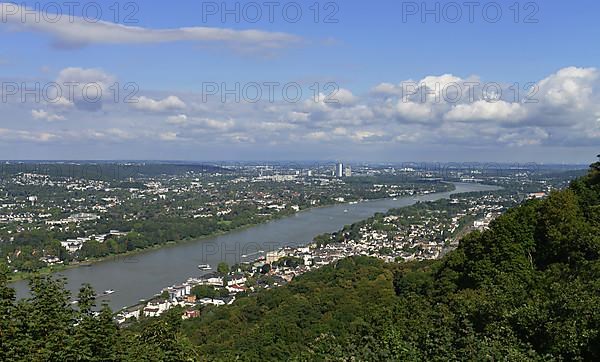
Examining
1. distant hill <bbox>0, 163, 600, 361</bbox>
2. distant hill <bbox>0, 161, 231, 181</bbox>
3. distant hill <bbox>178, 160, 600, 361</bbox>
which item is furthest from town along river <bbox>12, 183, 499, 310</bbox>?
distant hill <bbox>0, 161, 231, 181</bbox>

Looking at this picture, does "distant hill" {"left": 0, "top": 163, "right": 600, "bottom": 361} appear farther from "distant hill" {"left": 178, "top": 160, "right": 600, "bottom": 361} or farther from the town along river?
the town along river

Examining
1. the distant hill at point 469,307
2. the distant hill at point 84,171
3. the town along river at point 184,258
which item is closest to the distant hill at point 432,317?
the distant hill at point 469,307

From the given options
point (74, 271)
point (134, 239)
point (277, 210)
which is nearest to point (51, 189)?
point (277, 210)

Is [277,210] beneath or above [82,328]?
beneath

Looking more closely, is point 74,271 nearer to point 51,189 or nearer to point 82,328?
point 82,328

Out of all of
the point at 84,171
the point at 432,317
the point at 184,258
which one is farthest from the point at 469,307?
the point at 84,171

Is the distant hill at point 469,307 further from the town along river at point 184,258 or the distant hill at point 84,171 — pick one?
the distant hill at point 84,171

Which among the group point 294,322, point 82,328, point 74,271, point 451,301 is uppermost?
point 82,328

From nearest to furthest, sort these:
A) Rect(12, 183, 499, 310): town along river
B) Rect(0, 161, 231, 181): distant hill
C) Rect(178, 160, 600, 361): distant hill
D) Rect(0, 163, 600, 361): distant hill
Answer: Rect(0, 163, 600, 361): distant hill, Rect(178, 160, 600, 361): distant hill, Rect(12, 183, 499, 310): town along river, Rect(0, 161, 231, 181): distant hill

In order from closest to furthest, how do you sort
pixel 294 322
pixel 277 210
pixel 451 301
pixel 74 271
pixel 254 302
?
pixel 451 301
pixel 294 322
pixel 254 302
pixel 74 271
pixel 277 210
